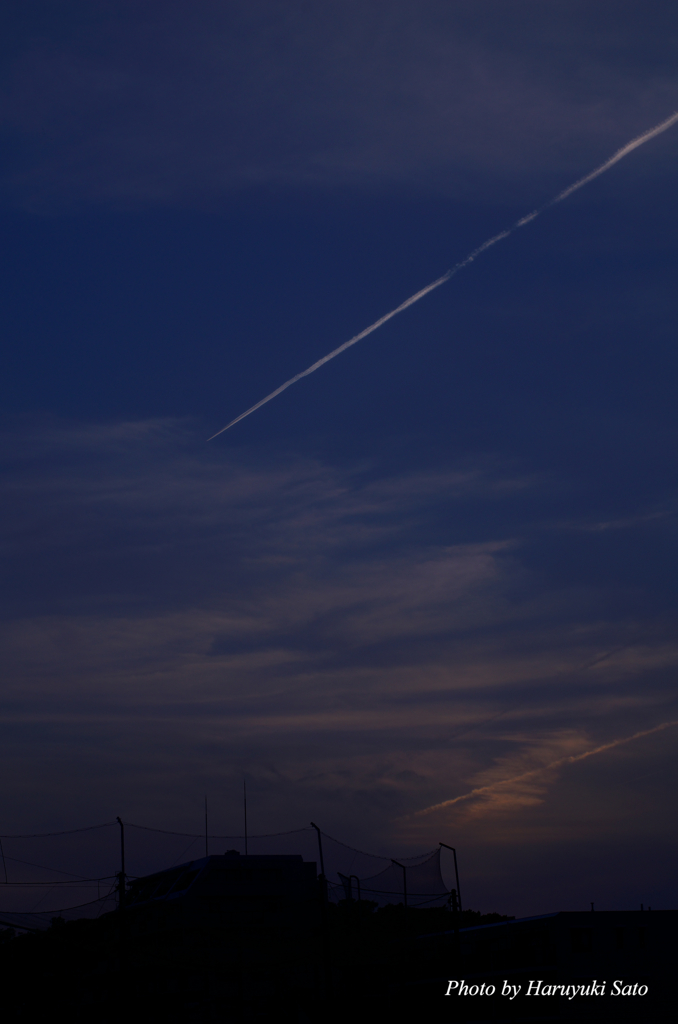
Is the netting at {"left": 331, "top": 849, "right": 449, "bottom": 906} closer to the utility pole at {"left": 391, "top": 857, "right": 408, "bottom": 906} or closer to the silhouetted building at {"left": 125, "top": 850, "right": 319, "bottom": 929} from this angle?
the utility pole at {"left": 391, "top": 857, "right": 408, "bottom": 906}

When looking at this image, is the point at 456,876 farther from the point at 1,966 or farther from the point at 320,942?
the point at 1,966

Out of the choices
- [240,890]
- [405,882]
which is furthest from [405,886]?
[240,890]

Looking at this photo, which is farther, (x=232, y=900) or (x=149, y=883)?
(x=149, y=883)

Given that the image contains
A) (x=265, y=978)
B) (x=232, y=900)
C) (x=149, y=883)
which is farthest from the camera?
(x=149, y=883)

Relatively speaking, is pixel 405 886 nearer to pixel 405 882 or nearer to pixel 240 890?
pixel 405 882

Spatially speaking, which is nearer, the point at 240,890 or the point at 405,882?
the point at 405,882

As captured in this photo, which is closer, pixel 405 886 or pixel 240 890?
pixel 405 886

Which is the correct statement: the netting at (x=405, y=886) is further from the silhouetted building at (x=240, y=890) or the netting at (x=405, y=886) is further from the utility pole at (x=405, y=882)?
the silhouetted building at (x=240, y=890)

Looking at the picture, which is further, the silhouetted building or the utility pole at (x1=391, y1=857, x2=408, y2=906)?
the silhouetted building

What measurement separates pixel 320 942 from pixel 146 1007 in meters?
35.0

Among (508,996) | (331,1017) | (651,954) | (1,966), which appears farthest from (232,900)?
(331,1017)

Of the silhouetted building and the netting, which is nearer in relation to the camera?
the netting

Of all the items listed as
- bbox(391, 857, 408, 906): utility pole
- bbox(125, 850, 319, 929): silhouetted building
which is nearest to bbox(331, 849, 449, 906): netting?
bbox(391, 857, 408, 906): utility pole

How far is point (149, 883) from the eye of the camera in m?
105
